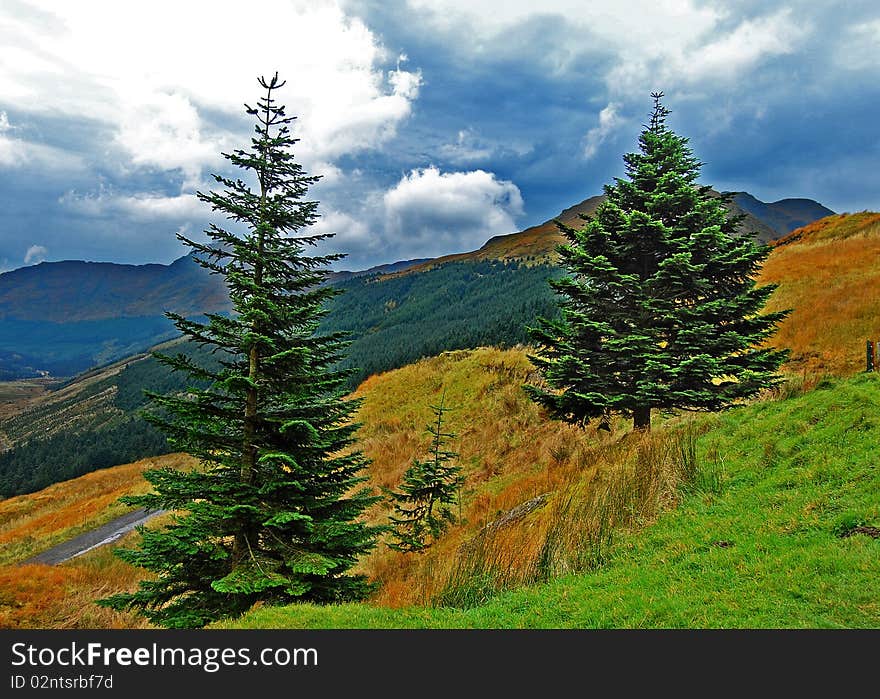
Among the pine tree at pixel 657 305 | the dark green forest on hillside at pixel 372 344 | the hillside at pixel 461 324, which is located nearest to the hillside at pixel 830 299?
the hillside at pixel 461 324

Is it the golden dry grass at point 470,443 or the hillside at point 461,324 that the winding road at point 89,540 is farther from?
the hillside at point 461,324

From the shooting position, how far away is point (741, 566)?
5.48 metres

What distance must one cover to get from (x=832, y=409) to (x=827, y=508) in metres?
3.99

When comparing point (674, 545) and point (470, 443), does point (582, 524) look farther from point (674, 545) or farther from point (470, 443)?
point (470, 443)

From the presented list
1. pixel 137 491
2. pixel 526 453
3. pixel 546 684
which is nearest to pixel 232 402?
pixel 546 684

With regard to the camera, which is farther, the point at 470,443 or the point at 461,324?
the point at 461,324

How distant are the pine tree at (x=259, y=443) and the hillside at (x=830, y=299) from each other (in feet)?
49.3

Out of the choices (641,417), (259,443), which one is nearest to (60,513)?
(259,443)

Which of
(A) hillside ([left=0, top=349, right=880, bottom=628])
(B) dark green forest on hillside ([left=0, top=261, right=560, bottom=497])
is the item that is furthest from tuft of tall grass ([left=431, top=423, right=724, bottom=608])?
(B) dark green forest on hillside ([left=0, top=261, right=560, bottom=497])

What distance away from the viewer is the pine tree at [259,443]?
782 centimetres

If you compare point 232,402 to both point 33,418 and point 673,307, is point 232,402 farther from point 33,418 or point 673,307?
point 33,418

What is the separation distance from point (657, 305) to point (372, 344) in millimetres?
101681

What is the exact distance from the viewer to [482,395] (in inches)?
1088

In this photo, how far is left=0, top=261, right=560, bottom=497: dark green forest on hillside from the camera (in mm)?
71375
